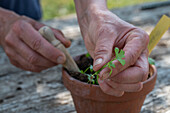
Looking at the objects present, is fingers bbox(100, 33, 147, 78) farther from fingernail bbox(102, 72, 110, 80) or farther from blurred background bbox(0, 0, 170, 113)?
blurred background bbox(0, 0, 170, 113)

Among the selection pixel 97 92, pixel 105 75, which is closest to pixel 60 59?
pixel 97 92

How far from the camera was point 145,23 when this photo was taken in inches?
107

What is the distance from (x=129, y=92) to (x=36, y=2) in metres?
2.22

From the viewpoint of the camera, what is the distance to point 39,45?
135cm

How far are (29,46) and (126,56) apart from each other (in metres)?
0.75

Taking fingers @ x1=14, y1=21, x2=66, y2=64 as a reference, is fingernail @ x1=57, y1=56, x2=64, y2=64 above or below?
below

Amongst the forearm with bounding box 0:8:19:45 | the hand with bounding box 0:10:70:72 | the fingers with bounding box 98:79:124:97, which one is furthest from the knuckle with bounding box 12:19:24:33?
the fingers with bounding box 98:79:124:97

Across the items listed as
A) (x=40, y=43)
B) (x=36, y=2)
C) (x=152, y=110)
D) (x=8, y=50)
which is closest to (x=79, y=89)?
(x=40, y=43)

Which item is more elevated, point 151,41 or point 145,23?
point 151,41

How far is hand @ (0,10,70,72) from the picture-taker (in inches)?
53.2

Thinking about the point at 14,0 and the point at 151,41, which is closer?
the point at 151,41

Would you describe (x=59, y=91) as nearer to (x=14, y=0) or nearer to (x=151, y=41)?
(x=151, y=41)

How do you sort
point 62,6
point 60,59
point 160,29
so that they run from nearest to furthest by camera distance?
point 160,29 < point 60,59 < point 62,6

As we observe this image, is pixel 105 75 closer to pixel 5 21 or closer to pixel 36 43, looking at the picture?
pixel 36 43
